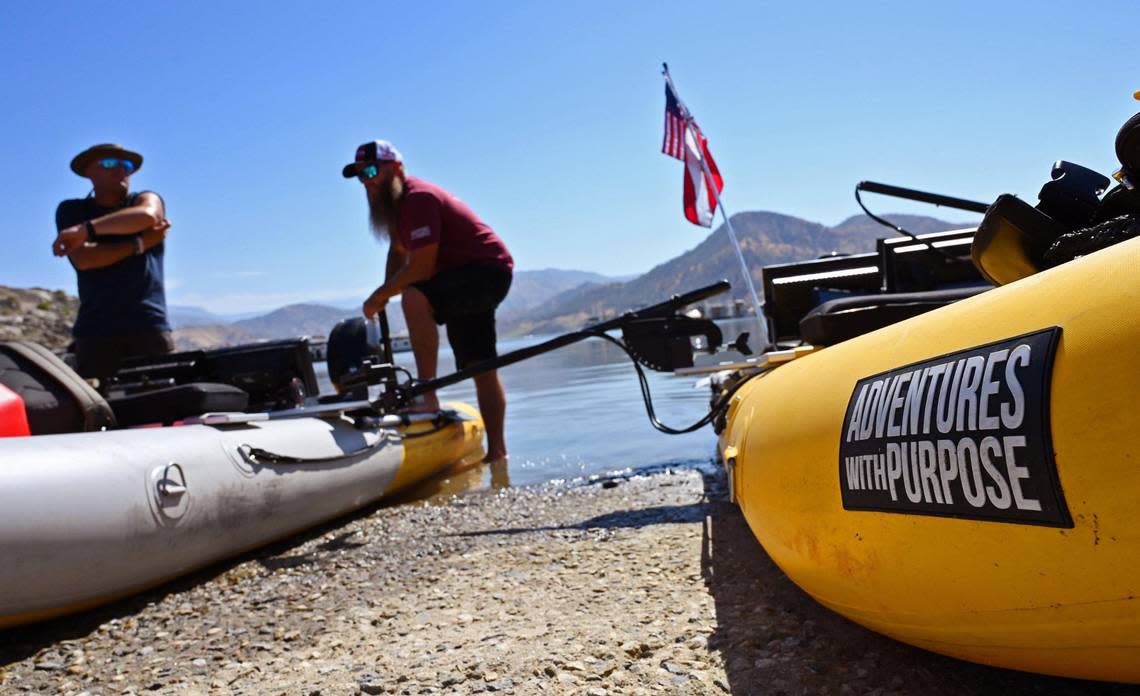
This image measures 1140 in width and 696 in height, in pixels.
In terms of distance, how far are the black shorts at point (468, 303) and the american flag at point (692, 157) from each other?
2.70m

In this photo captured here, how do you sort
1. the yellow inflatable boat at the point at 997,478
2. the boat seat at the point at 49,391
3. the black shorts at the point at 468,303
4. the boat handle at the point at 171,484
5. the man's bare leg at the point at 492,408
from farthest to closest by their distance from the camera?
the man's bare leg at the point at 492,408 → the black shorts at the point at 468,303 → the boat seat at the point at 49,391 → the boat handle at the point at 171,484 → the yellow inflatable boat at the point at 997,478

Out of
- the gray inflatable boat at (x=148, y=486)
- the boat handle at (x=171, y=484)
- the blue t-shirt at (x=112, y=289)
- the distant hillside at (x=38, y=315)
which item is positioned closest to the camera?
the gray inflatable boat at (x=148, y=486)

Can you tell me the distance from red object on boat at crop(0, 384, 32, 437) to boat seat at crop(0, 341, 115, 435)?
3.4 inches

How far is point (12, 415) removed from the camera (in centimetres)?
339

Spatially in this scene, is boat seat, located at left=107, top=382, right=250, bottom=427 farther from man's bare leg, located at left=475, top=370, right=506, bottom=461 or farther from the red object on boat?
man's bare leg, located at left=475, top=370, right=506, bottom=461

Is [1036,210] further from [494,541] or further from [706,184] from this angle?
[706,184]

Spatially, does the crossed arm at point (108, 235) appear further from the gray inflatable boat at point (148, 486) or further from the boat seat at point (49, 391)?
the boat seat at point (49, 391)

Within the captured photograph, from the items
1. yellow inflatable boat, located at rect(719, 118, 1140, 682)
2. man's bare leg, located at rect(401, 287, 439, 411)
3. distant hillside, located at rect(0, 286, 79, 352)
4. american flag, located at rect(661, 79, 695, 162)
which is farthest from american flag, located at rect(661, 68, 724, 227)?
distant hillside, located at rect(0, 286, 79, 352)

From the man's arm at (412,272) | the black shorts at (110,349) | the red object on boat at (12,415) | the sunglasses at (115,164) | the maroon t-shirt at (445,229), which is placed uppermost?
the sunglasses at (115,164)

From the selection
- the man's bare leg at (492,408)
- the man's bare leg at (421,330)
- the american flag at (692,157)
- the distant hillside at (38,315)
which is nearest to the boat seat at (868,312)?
the man's bare leg at (492,408)

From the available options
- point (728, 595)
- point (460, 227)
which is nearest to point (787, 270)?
point (460, 227)

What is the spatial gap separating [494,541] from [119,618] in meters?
1.57

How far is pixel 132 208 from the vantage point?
5.41 meters

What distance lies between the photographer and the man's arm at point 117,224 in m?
5.21
